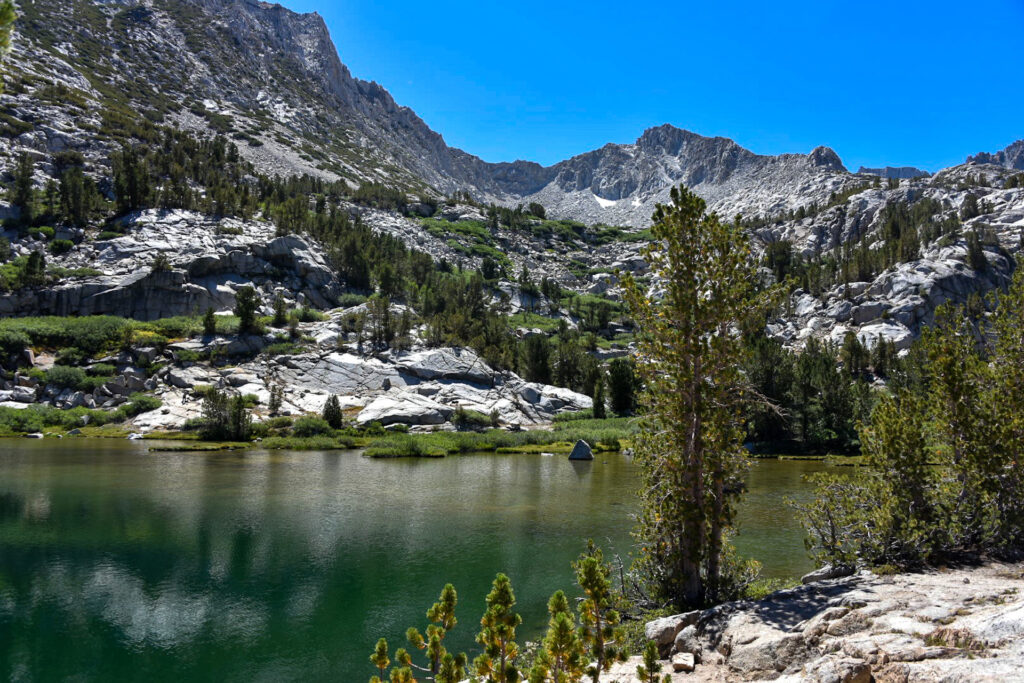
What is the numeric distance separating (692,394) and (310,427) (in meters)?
59.6

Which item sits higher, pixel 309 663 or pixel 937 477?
pixel 937 477

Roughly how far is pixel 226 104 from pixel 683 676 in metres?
229

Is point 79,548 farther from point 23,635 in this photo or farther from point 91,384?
point 91,384

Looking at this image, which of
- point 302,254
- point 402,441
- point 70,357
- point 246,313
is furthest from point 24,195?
point 402,441

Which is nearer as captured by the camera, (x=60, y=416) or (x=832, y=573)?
(x=832, y=573)

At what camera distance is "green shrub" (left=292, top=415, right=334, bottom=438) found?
64.2 metres

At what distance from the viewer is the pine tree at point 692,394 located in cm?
1361

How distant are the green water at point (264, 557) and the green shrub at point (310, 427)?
21.8m

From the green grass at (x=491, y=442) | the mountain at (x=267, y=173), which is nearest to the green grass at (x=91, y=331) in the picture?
the mountain at (x=267, y=173)

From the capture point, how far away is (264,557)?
21.6 m

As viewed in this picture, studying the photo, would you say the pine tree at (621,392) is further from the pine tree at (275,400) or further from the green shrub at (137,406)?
the green shrub at (137,406)

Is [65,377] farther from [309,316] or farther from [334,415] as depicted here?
[334,415]

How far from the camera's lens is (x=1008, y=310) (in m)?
16.1

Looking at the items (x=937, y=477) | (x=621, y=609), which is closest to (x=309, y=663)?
(x=621, y=609)
